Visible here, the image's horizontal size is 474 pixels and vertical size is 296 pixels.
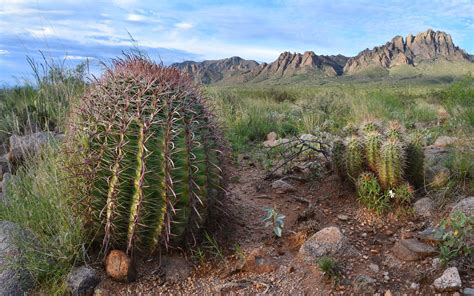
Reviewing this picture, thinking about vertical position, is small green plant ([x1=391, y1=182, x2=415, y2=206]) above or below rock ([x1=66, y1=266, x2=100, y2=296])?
above

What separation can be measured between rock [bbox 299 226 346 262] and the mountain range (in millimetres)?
84743

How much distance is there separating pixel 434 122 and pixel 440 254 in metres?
6.11

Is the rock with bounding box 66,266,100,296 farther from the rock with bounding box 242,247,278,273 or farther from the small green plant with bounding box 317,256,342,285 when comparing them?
the small green plant with bounding box 317,256,342,285

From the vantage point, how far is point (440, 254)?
298 cm

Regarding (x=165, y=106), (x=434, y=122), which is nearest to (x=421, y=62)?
(x=434, y=122)

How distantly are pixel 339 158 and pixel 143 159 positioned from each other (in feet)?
6.51

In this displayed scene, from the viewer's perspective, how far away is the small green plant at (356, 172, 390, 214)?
12.5 ft

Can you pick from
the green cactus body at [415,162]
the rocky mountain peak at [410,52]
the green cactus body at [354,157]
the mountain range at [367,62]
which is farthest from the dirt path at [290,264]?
the rocky mountain peak at [410,52]

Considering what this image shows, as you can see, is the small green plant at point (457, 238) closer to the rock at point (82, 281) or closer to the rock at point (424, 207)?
the rock at point (424, 207)

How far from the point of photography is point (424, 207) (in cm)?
380

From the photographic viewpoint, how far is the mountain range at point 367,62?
99.2 meters

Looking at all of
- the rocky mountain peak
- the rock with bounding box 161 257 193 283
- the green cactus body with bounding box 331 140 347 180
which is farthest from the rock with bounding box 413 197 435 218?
the rocky mountain peak

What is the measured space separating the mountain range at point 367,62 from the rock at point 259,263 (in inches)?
3337

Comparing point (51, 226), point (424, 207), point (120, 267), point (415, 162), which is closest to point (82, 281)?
point (120, 267)
